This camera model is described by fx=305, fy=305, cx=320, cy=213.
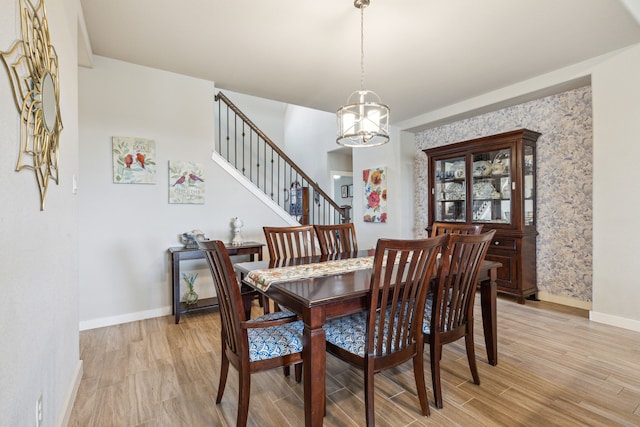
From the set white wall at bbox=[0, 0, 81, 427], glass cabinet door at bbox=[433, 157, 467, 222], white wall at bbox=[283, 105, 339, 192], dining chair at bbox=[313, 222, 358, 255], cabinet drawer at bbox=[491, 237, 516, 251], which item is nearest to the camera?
white wall at bbox=[0, 0, 81, 427]

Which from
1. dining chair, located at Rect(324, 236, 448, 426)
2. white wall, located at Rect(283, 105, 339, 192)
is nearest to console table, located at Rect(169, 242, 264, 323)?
dining chair, located at Rect(324, 236, 448, 426)

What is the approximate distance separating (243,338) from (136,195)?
8.10 feet

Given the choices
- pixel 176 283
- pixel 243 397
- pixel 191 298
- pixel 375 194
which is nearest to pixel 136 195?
pixel 176 283

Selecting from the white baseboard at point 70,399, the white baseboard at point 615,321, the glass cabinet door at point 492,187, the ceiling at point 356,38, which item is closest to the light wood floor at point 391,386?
the white baseboard at point 70,399

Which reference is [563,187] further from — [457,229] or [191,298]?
[191,298]

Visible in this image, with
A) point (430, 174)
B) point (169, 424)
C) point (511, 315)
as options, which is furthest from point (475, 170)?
point (169, 424)

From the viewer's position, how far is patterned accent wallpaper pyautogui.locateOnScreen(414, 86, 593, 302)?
3414mm

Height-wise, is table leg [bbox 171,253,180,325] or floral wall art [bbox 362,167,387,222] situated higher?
floral wall art [bbox 362,167,387,222]

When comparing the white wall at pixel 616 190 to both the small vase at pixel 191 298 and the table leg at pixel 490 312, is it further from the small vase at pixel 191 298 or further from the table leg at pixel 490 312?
the small vase at pixel 191 298

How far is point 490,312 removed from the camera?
7.00ft

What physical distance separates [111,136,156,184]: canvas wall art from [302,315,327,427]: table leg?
271 centimetres

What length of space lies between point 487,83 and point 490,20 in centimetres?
133

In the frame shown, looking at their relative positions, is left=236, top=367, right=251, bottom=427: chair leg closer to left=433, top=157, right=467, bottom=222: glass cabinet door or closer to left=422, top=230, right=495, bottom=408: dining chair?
left=422, top=230, right=495, bottom=408: dining chair

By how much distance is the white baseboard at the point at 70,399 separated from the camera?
157cm
